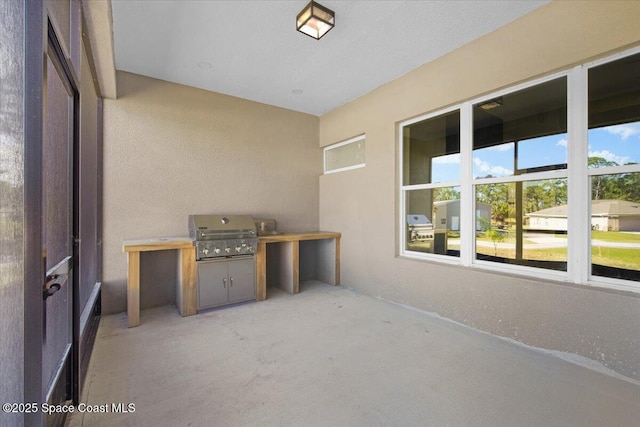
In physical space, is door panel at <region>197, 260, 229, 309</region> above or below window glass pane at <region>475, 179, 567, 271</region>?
below

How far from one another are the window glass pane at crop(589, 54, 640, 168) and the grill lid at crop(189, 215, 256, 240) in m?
3.43

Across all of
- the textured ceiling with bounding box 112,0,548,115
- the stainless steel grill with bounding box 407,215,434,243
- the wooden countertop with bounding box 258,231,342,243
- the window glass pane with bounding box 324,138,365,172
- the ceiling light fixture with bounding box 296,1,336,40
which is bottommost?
the wooden countertop with bounding box 258,231,342,243

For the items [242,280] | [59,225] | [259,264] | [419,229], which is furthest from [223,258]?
[419,229]

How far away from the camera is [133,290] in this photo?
9.47 feet

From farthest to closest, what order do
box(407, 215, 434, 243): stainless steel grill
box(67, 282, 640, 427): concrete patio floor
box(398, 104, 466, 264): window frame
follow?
box(407, 215, 434, 243): stainless steel grill
box(398, 104, 466, 264): window frame
box(67, 282, 640, 427): concrete patio floor

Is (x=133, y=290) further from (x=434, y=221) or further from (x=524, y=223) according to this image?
(x=524, y=223)

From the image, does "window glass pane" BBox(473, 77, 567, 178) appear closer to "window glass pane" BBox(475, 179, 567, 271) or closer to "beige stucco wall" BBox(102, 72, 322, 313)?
"window glass pane" BBox(475, 179, 567, 271)

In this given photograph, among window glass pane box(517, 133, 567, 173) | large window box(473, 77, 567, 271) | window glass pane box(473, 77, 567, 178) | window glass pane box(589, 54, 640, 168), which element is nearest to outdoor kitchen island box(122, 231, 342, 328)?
large window box(473, 77, 567, 271)

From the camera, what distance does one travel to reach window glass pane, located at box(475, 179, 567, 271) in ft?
7.85

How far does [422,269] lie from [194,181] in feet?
10.3

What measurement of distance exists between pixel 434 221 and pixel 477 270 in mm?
771

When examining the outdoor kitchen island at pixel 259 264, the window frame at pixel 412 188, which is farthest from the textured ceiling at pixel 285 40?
the outdoor kitchen island at pixel 259 264

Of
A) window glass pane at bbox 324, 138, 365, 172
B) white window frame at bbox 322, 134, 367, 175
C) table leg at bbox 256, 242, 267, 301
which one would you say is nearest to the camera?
table leg at bbox 256, 242, 267, 301

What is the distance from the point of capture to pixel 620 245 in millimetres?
2098
